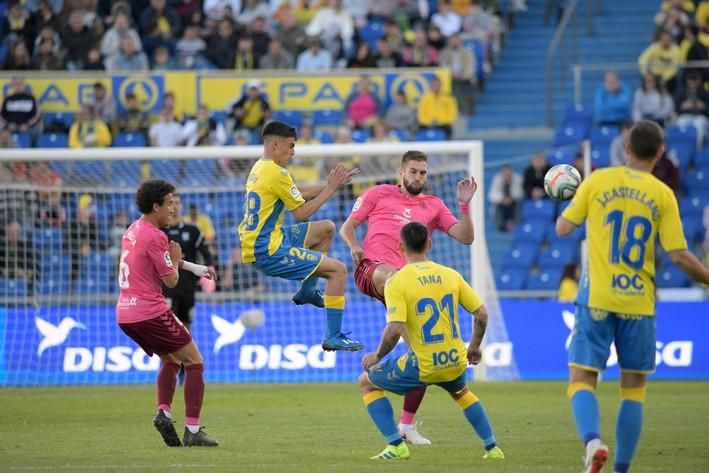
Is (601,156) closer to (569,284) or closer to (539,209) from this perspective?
(539,209)

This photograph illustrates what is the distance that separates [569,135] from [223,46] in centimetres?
729

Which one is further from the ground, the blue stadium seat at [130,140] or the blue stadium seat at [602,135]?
the blue stadium seat at [602,135]

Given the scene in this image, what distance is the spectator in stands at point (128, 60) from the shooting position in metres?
27.5

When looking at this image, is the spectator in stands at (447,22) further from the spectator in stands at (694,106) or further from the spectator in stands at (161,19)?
the spectator in stands at (161,19)

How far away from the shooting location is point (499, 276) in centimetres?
2419

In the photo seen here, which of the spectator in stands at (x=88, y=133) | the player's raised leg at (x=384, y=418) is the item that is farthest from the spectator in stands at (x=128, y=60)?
the player's raised leg at (x=384, y=418)

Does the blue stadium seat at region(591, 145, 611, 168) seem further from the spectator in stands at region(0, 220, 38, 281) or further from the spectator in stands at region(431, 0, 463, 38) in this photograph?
the spectator in stands at region(0, 220, 38, 281)

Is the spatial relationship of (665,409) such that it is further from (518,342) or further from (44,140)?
(44,140)

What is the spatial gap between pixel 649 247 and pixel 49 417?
7842 millimetres

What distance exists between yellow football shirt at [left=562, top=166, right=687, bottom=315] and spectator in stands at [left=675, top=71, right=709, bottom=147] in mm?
17107

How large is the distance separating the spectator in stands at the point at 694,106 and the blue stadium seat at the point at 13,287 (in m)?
12.3

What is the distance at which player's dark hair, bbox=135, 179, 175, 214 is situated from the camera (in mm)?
11430

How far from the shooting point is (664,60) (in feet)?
86.5

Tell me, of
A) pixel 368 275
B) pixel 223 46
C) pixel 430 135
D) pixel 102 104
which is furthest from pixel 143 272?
pixel 223 46
